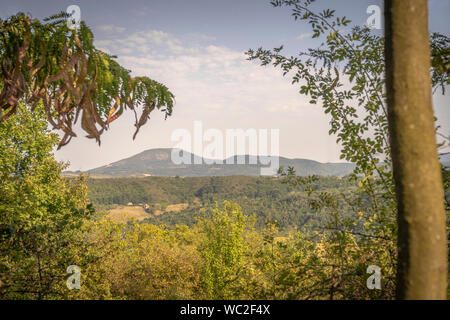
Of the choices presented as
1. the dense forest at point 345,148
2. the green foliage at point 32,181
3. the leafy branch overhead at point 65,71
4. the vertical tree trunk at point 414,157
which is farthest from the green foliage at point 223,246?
the vertical tree trunk at point 414,157

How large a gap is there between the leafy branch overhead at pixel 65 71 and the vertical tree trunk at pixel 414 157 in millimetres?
1801

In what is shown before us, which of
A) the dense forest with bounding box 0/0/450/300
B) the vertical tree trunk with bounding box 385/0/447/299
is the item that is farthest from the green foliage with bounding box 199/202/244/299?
the vertical tree trunk with bounding box 385/0/447/299

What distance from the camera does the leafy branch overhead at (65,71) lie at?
1892 millimetres

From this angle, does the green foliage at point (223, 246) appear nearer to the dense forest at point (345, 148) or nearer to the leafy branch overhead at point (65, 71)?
the dense forest at point (345, 148)

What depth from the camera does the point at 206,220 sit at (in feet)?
66.7

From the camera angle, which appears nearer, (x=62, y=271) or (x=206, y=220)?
(x=62, y=271)

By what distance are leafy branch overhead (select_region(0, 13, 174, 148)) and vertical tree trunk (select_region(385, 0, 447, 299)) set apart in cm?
180

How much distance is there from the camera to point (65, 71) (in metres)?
1.83

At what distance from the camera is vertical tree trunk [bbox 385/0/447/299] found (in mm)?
1149

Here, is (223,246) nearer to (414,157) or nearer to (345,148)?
(345,148)

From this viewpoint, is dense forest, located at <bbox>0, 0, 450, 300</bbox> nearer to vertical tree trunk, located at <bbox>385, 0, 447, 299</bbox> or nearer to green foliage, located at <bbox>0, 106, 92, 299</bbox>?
vertical tree trunk, located at <bbox>385, 0, 447, 299</bbox>
